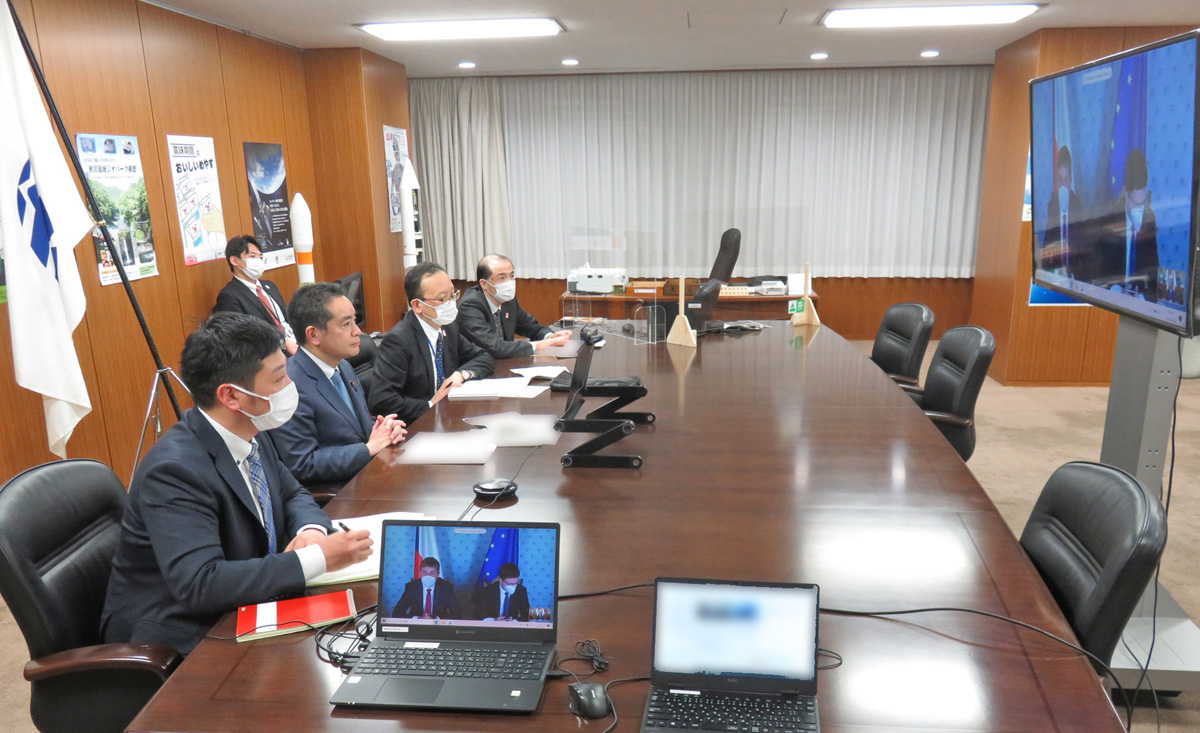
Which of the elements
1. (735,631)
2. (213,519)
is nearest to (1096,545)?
(735,631)

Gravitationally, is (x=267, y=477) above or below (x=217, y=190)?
below

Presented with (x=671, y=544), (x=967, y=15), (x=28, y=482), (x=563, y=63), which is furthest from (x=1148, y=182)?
(x=563, y=63)

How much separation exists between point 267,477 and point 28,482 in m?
0.49

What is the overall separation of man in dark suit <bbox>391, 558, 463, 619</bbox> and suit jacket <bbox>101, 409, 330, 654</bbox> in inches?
11.9

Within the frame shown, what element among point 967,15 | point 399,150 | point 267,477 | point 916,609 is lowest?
point 916,609

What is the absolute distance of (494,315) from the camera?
433 cm

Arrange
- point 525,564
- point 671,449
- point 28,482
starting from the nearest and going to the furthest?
point 525,564 → point 28,482 → point 671,449

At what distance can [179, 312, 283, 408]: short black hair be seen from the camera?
5.79 ft

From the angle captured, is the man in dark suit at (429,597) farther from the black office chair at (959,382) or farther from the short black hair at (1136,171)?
the black office chair at (959,382)

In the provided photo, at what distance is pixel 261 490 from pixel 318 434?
77 centimetres

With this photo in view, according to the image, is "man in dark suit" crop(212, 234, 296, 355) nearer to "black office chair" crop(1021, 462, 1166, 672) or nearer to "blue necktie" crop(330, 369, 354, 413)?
"blue necktie" crop(330, 369, 354, 413)

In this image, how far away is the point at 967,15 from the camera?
16.6ft

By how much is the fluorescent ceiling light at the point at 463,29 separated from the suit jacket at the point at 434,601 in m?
4.38

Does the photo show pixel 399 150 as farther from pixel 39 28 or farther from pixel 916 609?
pixel 916 609
